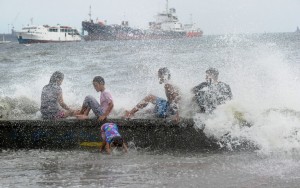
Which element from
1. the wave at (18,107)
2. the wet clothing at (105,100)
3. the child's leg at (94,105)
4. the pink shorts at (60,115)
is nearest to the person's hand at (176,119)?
the wet clothing at (105,100)

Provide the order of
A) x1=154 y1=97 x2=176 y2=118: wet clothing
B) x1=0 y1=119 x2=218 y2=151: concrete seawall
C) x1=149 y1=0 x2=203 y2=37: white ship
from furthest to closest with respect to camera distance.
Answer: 1. x1=149 y1=0 x2=203 y2=37: white ship
2. x1=154 y1=97 x2=176 y2=118: wet clothing
3. x1=0 y1=119 x2=218 y2=151: concrete seawall

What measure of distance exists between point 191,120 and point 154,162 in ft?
3.95

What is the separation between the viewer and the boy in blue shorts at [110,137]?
22.5 ft

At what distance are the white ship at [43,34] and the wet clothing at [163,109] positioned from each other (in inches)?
2896

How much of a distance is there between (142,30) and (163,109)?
85235 mm

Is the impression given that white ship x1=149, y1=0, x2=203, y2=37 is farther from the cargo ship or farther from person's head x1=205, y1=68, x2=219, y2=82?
person's head x1=205, y1=68, x2=219, y2=82

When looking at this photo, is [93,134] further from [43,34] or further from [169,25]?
[169,25]

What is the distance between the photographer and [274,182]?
512 cm

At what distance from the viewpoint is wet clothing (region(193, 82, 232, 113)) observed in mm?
7602

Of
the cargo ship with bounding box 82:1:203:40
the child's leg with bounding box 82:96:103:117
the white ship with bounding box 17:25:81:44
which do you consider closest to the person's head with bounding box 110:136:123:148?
the child's leg with bounding box 82:96:103:117

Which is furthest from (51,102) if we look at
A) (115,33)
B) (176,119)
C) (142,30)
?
(142,30)

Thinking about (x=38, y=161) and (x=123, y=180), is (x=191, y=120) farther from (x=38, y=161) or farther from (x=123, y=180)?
(x=38, y=161)

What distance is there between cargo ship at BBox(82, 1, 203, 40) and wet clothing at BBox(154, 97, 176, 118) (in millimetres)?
79445

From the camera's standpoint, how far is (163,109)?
308 inches
